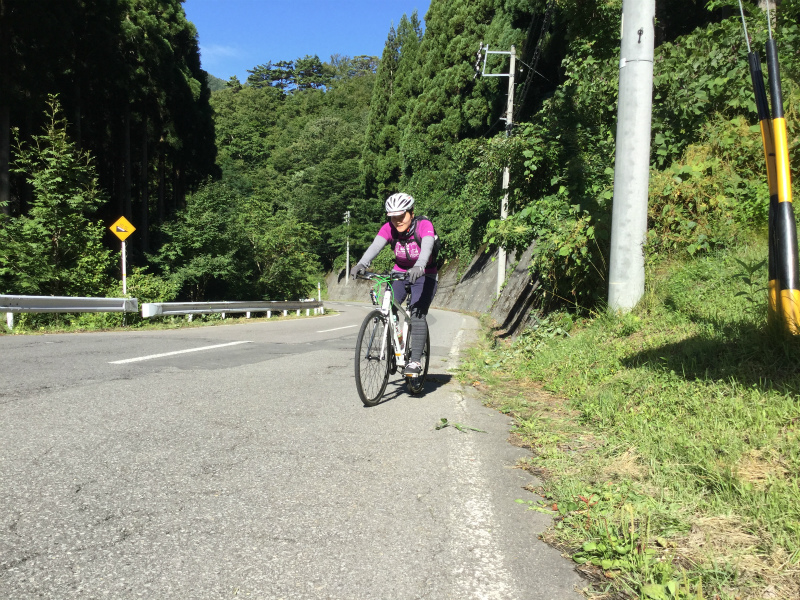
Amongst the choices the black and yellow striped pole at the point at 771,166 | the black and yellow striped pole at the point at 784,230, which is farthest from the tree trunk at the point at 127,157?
the black and yellow striped pole at the point at 784,230

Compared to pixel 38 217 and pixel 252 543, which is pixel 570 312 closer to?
pixel 252 543

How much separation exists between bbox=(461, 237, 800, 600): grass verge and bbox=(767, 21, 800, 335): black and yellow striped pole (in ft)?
0.64

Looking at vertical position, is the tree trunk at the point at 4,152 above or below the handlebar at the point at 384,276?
above

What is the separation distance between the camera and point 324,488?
296cm

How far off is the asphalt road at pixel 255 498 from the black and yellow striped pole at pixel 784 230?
2.18 meters

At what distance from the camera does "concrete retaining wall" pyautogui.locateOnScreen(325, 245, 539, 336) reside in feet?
39.4

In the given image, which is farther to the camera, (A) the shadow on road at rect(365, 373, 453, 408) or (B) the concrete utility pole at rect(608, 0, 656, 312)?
(B) the concrete utility pole at rect(608, 0, 656, 312)

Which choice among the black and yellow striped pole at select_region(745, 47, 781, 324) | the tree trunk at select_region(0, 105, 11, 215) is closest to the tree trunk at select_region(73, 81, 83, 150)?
the tree trunk at select_region(0, 105, 11, 215)

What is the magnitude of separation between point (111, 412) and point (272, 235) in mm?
28818

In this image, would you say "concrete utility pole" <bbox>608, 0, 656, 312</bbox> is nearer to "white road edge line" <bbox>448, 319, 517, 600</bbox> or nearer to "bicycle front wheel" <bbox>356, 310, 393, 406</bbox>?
"bicycle front wheel" <bbox>356, 310, 393, 406</bbox>

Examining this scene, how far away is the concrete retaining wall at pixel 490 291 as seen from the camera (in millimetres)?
12016

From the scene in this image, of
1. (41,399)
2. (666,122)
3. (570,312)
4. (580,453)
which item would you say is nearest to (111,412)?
(41,399)

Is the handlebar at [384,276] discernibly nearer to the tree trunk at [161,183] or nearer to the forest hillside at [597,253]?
the forest hillside at [597,253]

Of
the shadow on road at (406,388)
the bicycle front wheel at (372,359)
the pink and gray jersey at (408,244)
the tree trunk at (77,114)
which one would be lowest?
the shadow on road at (406,388)
